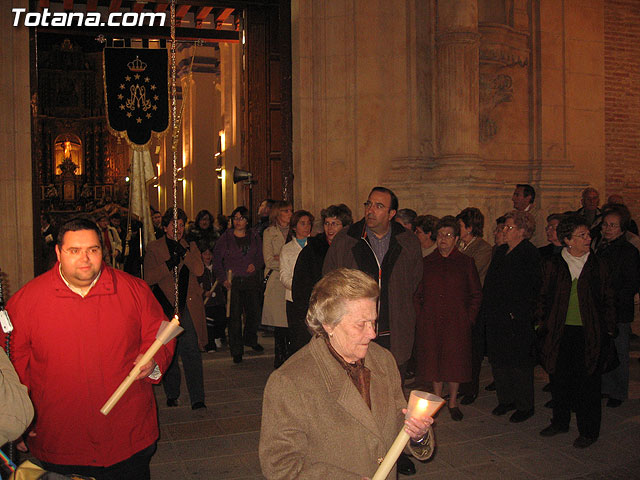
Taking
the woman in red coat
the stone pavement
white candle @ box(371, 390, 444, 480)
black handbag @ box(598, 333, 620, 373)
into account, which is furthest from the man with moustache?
black handbag @ box(598, 333, 620, 373)

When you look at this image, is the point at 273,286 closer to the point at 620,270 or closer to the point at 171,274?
the point at 171,274

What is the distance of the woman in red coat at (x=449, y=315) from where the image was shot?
6.21 metres

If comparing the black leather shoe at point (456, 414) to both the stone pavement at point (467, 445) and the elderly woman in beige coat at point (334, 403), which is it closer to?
the stone pavement at point (467, 445)

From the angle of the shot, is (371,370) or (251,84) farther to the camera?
(251,84)

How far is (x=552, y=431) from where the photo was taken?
5746mm

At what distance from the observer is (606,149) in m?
12.1

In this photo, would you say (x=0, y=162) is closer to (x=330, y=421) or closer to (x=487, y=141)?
(x=487, y=141)

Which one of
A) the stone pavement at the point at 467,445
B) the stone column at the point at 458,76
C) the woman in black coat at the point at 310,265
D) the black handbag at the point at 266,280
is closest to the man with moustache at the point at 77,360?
the stone pavement at the point at 467,445

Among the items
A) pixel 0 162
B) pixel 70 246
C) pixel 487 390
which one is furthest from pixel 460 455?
pixel 0 162

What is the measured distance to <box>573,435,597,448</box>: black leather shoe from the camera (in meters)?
5.43

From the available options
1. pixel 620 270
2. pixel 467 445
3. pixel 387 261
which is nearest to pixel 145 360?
pixel 387 261

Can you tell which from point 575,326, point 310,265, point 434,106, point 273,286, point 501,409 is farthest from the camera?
point 434,106

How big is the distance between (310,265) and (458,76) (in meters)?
4.93

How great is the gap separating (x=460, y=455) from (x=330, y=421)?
315 cm
